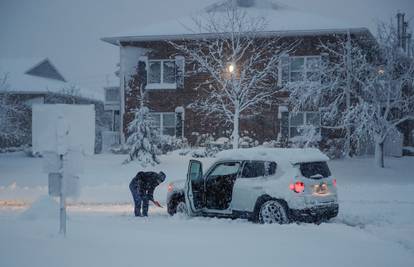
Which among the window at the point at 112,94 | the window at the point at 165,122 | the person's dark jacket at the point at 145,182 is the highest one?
the window at the point at 112,94

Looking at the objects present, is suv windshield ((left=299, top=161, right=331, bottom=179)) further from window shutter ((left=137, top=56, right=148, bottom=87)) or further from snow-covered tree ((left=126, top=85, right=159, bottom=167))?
window shutter ((left=137, top=56, right=148, bottom=87))

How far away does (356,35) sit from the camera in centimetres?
2783

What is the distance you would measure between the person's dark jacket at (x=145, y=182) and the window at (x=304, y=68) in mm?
13923

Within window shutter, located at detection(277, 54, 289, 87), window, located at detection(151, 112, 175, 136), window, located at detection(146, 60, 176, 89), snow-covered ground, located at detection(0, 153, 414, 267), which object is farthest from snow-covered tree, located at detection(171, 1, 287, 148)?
snow-covered ground, located at detection(0, 153, 414, 267)

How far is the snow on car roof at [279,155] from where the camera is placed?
11.7m

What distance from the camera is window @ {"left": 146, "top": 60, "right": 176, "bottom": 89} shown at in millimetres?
30719

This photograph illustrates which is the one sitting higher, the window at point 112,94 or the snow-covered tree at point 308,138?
the window at point 112,94

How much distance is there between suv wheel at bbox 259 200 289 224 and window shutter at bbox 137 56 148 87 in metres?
20.3

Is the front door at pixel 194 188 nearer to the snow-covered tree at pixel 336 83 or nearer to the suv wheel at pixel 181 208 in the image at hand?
the suv wheel at pixel 181 208

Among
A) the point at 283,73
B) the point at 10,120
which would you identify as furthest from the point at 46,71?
the point at 283,73

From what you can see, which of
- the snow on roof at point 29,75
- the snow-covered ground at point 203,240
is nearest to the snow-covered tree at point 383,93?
the snow-covered ground at point 203,240

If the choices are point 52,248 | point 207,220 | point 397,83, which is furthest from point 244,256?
point 397,83

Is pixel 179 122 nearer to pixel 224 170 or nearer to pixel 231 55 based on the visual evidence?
pixel 231 55

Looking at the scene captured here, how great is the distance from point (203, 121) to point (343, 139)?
296 inches
